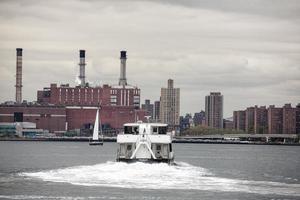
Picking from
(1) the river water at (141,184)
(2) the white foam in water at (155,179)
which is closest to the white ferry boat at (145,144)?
(2) the white foam in water at (155,179)

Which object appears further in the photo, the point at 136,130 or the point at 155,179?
the point at 136,130

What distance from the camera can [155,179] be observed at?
7712 centimetres

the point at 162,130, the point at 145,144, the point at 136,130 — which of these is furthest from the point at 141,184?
the point at 162,130

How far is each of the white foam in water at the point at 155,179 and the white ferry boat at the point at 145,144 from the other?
1.46m

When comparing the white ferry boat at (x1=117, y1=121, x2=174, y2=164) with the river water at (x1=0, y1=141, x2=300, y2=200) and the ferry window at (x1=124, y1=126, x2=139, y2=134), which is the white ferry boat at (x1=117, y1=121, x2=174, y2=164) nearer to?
the ferry window at (x1=124, y1=126, x2=139, y2=134)

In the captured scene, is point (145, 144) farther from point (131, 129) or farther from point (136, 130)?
point (131, 129)

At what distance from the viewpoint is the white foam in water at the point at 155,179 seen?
240 feet

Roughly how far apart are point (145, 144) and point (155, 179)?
39.3 ft

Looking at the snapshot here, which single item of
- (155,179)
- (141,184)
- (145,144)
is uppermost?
(145,144)

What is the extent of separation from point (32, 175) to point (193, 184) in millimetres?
17238

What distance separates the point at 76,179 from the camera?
7894 centimetres

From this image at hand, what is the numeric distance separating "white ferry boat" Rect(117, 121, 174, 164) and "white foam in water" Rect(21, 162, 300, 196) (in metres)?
1.46

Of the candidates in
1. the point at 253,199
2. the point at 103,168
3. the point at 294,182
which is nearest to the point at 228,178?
the point at 294,182

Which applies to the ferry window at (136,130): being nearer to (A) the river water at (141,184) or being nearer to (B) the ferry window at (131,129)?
(B) the ferry window at (131,129)
